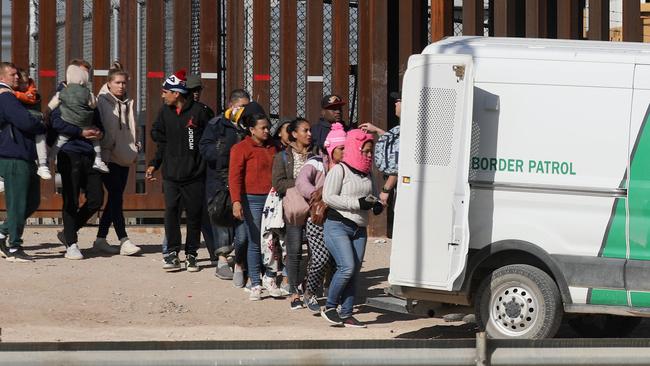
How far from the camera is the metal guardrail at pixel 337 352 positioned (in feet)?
20.7

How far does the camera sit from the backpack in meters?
12.0

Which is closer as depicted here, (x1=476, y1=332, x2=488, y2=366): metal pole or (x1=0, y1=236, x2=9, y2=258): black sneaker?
(x1=476, y1=332, x2=488, y2=366): metal pole

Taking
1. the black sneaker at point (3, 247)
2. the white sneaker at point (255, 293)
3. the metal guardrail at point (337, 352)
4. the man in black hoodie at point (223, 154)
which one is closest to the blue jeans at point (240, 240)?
the man in black hoodie at point (223, 154)

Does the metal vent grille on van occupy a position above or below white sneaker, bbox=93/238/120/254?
above

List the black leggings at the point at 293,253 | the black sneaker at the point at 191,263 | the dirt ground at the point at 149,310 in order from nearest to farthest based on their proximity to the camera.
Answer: the dirt ground at the point at 149,310 → the black leggings at the point at 293,253 → the black sneaker at the point at 191,263

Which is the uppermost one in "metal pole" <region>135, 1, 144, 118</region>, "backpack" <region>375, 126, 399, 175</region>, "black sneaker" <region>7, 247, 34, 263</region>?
"metal pole" <region>135, 1, 144, 118</region>

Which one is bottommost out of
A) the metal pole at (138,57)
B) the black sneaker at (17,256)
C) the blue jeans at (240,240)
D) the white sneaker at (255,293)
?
the white sneaker at (255,293)

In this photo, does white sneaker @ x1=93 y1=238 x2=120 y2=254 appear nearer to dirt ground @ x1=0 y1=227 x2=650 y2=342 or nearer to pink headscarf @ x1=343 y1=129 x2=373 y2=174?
dirt ground @ x1=0 y1=227 x2=650 y2=342

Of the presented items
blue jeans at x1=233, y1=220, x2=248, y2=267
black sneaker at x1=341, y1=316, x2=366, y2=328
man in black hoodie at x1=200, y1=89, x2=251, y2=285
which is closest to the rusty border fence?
man in black hoodie at x1=200, y1=89, x2=251, y2=285

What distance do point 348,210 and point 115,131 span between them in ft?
10.9

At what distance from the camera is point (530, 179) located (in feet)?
33.1

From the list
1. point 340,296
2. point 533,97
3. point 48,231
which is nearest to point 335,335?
point 340,296

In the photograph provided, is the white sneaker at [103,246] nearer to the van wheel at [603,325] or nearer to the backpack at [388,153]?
the backpack at [388,153]

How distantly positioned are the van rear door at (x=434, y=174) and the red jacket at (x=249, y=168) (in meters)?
2.11
